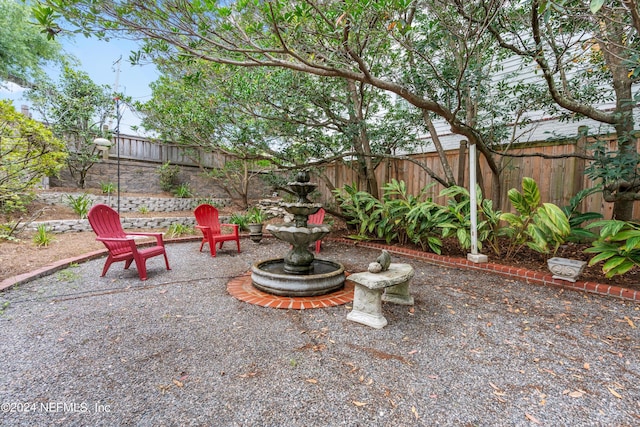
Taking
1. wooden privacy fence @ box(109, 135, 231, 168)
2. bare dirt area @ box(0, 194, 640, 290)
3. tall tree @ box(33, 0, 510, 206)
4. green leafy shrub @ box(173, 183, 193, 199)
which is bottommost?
bare dirt area @ box(0, 194, 640, 290)

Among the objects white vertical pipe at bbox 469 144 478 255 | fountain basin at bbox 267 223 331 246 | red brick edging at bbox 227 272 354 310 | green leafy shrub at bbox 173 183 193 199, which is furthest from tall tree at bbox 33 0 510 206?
green leafy shrub at bbox 173 183 193 199

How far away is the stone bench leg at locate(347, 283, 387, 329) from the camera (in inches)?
90.7

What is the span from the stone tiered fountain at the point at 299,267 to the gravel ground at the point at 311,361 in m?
0.36

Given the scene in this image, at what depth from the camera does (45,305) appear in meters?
2.61

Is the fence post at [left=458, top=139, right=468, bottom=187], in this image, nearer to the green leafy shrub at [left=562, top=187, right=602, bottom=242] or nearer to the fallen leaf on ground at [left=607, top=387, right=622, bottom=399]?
the green leafy shrub at [left=562, top=187, right=602, bottom=242]

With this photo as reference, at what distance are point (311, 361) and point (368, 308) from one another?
2.31ft

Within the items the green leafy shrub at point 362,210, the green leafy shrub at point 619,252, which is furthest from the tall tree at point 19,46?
the green leafy shrub at point 619,252

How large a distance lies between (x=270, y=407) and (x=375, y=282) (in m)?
1.13

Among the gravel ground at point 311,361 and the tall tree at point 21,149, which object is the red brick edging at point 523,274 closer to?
the gravel ground at point 311,361

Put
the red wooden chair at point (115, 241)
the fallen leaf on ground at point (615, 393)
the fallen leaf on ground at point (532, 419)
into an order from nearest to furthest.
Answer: the fallen leaf on ground at point (532, 419) → the fallen leaf on ground at point (615, 393) → the red wooden chair at point (115, 241)

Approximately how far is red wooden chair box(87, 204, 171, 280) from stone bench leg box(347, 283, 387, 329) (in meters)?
2.55

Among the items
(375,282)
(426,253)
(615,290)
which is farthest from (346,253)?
(615,290)

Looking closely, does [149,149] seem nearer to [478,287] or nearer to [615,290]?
[478,287]

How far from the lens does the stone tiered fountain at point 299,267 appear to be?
115 inches
